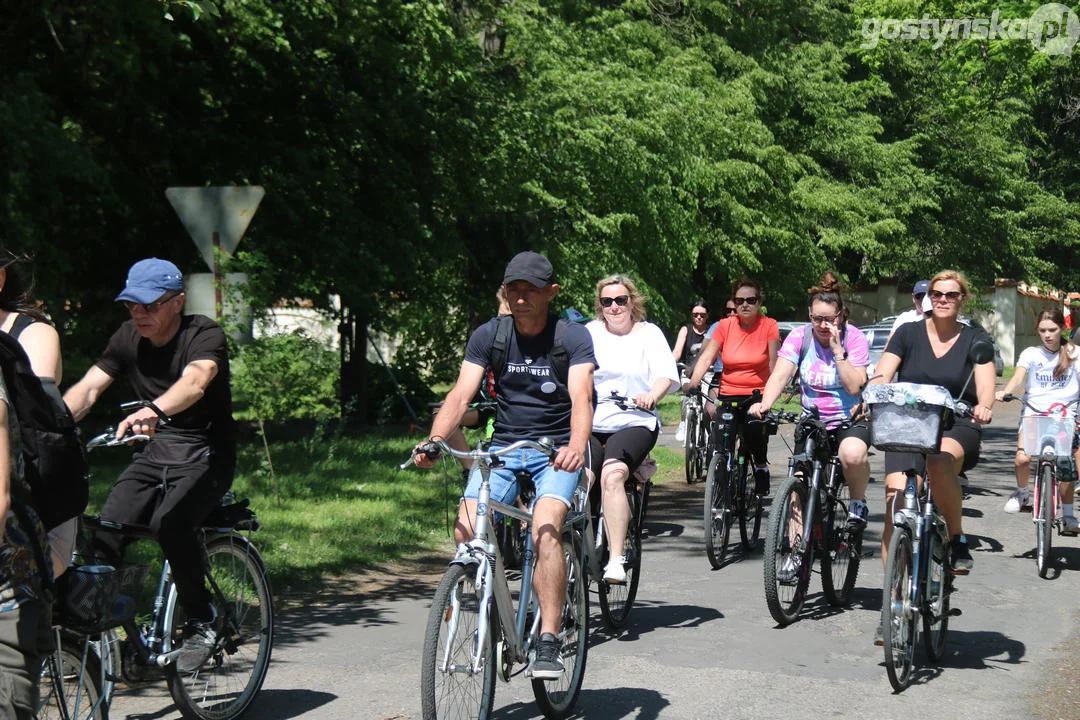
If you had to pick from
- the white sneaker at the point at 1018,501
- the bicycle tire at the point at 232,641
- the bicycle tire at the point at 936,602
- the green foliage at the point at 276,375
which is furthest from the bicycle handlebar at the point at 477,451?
the green foliage at the point at 276,375

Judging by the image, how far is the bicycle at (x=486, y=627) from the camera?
4.59 meters

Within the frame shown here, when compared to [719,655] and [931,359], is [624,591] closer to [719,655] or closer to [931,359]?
[719,655]

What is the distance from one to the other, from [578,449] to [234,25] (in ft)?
37.5

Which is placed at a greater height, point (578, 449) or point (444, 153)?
point (444, 153)

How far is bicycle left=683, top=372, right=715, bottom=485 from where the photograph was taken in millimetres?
14180

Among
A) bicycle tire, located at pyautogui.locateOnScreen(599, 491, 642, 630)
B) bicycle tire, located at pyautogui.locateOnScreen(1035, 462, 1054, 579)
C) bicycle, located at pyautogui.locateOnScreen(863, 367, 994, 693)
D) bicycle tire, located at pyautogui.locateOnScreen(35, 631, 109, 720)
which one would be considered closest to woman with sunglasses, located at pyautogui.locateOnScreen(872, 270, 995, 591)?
bicycle, located at pyautogui.locateOnScreen(863, 367, 994, 693)

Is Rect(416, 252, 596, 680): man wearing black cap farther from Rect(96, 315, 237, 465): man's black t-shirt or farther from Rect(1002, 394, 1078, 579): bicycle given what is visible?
Rect(1002, 394, 1078, 579): bicycle

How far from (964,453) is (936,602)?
0.76 metres

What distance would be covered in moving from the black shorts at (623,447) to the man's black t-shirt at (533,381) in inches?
65.9

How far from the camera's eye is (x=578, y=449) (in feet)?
17.1

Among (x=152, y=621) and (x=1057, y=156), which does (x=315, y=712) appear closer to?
(x=152, y=621)

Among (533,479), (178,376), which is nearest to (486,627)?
(533,479)

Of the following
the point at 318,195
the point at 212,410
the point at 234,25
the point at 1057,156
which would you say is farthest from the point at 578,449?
the point at 1057,156

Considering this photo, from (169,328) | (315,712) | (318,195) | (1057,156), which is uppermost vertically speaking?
(1057,156)
